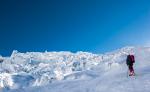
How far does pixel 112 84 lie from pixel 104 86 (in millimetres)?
788

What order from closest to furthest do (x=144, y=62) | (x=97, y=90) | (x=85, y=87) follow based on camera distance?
(x=97, y=90) → (x=85, y=87) → (x=144, y=62)

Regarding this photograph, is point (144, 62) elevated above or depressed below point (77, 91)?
above

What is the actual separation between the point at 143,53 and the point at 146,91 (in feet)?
149

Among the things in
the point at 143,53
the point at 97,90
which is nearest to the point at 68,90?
the point at 97,90

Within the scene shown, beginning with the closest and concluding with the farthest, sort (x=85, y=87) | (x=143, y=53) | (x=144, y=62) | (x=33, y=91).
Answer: (x=85, y=87), (x=33, y=91), (x=144, y=62), (x=143, y=53)

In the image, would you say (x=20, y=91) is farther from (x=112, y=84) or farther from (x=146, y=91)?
(x=146, y=91)

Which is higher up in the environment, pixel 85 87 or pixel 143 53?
pixel 143 53

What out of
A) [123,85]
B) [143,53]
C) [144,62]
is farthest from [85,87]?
[143,53]

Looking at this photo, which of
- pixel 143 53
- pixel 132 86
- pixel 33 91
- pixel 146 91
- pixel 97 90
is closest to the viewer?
pixel 146 91

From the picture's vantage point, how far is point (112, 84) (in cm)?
3391

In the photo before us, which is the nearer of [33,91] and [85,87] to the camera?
[85,87]

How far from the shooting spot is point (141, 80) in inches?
1284

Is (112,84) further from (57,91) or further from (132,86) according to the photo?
(57,91)

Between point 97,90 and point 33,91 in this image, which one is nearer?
point 97,90
